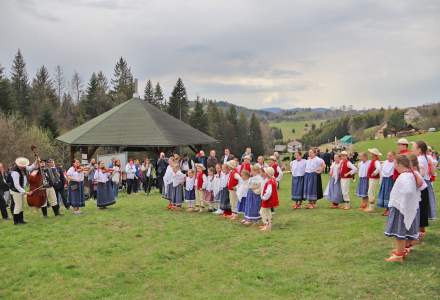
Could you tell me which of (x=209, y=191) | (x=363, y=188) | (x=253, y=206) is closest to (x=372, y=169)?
(x=363, y=188)

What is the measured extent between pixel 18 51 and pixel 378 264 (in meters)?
66.9

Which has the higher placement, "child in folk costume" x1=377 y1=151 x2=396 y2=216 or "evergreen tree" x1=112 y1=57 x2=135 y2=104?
"evergreen tree" x1=112 y1=57 x2=135 y2=104

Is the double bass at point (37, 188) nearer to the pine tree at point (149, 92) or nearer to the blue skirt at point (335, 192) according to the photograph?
the blue skirt at point (335, 192)

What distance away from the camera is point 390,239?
9203mm

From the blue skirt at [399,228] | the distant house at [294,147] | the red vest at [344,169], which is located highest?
the distant house at [294,147]

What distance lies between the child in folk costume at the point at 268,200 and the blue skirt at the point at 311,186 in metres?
3.29

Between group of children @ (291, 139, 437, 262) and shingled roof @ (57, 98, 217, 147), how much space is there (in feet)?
43.7

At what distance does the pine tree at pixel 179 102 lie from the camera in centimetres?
7194

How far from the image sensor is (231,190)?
13.2 metres

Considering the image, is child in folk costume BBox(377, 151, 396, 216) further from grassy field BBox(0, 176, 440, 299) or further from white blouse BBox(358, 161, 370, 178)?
white blouse BBox(358, 161, 370, 178)

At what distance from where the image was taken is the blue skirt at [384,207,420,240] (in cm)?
765

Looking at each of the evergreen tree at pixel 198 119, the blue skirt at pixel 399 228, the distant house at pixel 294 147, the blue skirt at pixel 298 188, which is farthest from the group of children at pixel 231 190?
the evergreen tree at pixel 198 119

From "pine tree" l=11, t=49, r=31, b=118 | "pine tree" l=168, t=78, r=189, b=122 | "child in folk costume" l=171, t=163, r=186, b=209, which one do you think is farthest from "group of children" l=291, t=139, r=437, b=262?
"pine tree" l=168, t=78, r=189, b=122

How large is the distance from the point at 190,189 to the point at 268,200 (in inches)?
172
